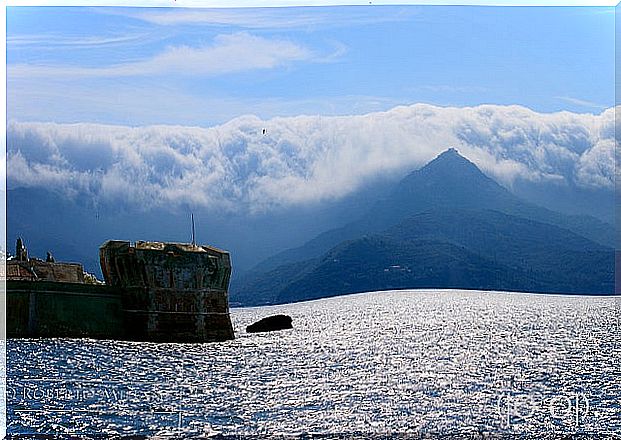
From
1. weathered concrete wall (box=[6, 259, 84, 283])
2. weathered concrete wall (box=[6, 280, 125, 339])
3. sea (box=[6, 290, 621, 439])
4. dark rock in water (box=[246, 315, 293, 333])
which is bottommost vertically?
sea (box=[6, 290, 621, 439])

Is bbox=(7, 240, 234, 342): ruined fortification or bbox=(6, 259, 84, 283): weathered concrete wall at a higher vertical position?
bbox=(6, 259, 84, 283): weathered concrete wall

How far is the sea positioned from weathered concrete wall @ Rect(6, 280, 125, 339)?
26 centimetres

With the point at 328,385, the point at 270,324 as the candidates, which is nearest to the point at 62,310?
the point at 328,385

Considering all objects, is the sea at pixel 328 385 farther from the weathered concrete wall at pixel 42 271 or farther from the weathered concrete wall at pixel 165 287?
the weathered concrete wall at pixel 42 271

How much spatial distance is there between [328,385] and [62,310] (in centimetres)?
533

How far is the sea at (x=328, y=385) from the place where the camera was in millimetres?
9188

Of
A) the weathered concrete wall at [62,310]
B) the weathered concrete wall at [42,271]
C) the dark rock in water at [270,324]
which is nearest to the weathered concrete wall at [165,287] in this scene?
the weathered concrete wall at [62,310]

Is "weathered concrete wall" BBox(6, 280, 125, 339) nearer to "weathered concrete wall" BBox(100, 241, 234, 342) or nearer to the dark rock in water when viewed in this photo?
"weathered concrete wall" BBox(100, 241, 234, 342)

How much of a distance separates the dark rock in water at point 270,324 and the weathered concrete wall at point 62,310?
7.22 meters

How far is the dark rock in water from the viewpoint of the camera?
2420 cm

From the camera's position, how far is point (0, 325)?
15.3 metres

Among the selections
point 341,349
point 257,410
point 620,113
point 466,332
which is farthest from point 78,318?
point 620,113

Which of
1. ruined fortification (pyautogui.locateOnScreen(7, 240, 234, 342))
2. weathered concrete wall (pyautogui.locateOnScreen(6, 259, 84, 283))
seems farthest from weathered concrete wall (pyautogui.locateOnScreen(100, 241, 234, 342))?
weathered concrete wall (pyautogui.locateOnScreen(6, 259, 84, 283))

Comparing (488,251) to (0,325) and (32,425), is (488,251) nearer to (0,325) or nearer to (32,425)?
(0,325)
